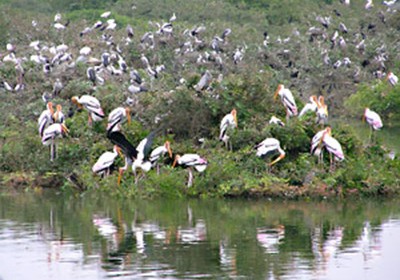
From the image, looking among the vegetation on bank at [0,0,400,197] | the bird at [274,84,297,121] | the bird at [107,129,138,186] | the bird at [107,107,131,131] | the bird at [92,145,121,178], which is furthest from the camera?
the bird at [274,84,297,121]

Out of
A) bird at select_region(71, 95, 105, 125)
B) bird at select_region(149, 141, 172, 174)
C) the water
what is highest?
bird at select_region(71, 95, 105, 125)

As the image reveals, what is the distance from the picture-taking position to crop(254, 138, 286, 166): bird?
16.0 m

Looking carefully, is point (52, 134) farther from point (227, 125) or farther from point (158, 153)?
point (227, 125)

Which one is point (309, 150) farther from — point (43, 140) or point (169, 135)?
point (43, 140)

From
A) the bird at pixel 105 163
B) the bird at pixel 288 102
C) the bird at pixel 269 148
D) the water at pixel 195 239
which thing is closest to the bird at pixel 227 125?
the bird at pixel 269 148

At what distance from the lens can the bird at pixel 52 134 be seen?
1731 centimetres

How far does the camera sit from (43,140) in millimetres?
17484

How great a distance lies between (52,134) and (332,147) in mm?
4170

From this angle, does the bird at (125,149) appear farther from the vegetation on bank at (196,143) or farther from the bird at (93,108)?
the bird at (93,108)

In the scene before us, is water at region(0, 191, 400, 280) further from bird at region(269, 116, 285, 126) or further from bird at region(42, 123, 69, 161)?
bird at region(269, 116, 285, 126)

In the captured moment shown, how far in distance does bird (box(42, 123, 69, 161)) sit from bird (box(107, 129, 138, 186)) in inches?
43.3

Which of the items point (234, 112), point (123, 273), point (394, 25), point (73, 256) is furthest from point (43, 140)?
point (394, 25)

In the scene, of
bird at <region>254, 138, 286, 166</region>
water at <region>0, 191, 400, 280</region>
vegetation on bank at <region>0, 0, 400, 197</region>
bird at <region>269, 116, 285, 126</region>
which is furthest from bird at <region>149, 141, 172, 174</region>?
bird at <region>269, 116, 285, 126</region>

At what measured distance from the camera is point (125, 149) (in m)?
16.4
